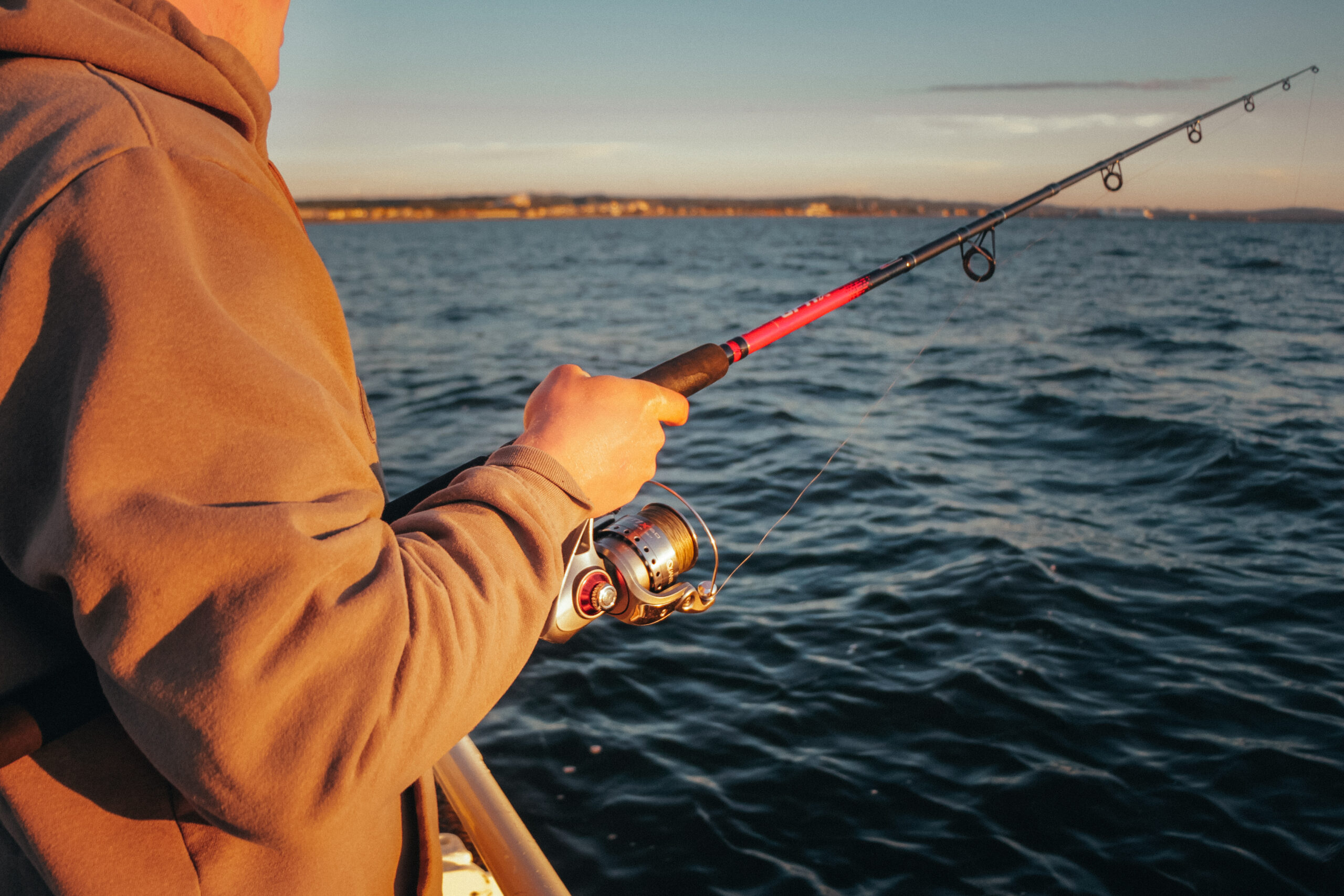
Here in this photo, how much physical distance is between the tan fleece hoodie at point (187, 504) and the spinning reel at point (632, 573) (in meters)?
0.92

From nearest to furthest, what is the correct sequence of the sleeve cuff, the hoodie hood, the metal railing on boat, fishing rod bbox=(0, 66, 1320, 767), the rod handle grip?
the hoodie hood
the sleeve cuff
fishing rod bbox=(0, 66, 1320, 767)
the rod handle grip
the metal railing on boat

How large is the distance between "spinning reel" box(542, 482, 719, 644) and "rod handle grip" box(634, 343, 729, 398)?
28 centimetres

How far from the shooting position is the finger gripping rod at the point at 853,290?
2.20 meters

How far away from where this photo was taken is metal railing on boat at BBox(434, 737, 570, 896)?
2.50m

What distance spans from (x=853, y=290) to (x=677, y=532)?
4.51 ft

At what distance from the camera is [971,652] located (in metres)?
5.00

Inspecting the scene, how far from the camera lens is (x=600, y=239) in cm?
8500

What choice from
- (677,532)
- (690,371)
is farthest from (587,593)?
(690,371)

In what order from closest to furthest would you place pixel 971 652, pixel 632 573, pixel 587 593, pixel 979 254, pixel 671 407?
pixel 671 407 < pixel 587 593 < pixel 632 573 < pixel 979 254 < pixel 971 652

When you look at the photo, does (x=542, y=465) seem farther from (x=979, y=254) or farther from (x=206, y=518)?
(x=979, y=254)

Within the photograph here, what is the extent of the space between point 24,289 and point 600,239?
86.7 metres

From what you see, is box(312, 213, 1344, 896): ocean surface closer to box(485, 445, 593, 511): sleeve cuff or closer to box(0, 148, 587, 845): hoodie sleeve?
box(485, 445, 593, 511): sleeve cuff

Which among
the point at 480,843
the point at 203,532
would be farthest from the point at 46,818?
the point at 480,843

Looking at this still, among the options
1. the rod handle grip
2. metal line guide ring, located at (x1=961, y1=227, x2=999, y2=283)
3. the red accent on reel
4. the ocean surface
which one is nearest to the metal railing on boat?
the red accent on reel
